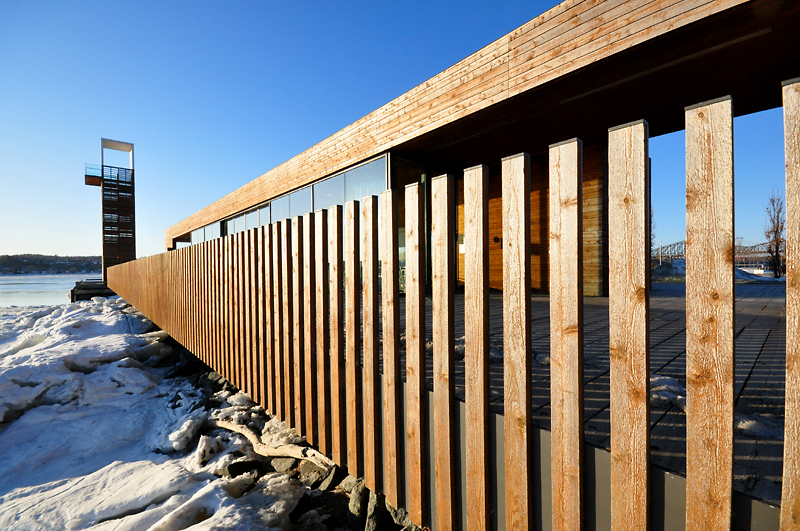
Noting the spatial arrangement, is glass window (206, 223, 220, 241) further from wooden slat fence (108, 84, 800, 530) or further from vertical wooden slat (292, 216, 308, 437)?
vertical wooden slat (292, 216, 308, 437)

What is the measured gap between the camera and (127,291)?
11.7m

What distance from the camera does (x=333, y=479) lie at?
2.84 m

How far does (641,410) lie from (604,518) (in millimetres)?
439

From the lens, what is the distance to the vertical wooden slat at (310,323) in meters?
2.52

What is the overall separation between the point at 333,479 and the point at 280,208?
714 centimetres

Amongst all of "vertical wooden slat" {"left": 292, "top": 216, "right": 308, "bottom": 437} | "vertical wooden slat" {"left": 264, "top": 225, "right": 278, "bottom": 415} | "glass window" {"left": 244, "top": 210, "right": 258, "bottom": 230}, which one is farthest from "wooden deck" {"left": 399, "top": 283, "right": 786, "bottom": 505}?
"glass window" {"left": 244, "top": 210, "right": 258, "bottom": 230}

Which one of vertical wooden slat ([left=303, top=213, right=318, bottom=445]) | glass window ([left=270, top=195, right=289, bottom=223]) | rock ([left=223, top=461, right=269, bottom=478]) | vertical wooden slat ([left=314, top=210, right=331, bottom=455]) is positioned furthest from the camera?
glass window ([left=270, top=195, right=289, bottom=223])

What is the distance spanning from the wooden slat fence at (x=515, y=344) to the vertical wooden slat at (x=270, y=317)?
0.44 feet

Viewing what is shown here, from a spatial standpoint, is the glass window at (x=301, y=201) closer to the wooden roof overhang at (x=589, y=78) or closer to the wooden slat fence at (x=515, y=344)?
the wooden roof overhang at (x=589, y=78)

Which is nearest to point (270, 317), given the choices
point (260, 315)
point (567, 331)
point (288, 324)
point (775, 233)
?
point (260, 315)

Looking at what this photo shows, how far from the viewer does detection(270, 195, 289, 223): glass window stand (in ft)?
28.1

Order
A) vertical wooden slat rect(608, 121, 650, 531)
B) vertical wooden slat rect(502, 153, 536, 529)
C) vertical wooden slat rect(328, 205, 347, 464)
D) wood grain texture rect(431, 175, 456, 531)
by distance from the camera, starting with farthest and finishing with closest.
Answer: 1. vertical wooden slat rect(328, 205, 347, 464)
2. wood grain texture rect(431, 175, 456, 531)
3. vertical wooden slat rect(502, 153, 536, 529)
4. vertical wooden slat rect(608, 121, 650, 531)

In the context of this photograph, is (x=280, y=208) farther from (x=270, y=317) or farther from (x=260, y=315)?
(x=270, y=317)

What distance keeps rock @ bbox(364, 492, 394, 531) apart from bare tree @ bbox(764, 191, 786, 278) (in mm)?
18006
